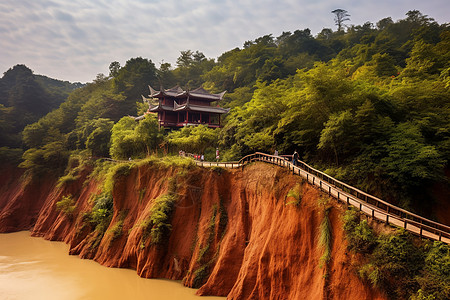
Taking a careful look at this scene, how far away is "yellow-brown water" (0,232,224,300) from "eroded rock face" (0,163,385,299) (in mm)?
953

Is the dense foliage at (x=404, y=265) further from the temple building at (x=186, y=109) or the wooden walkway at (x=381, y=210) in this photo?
the temple building at (x=186, y=109)

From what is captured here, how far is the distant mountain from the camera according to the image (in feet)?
174

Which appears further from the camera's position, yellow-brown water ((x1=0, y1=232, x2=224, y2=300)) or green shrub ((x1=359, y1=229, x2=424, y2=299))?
yellow-brown water ((x1=0, y1=232, x2=224, y2=300))

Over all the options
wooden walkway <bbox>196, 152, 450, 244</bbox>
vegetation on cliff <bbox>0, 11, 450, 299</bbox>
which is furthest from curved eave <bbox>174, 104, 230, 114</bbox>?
wooden walkway <bbox>196, 152, 450, 244</bbox>

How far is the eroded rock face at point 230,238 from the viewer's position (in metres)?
13.0

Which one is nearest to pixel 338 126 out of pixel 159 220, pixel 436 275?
pixel 436 275

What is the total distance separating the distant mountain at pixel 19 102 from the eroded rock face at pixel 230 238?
1300 inches

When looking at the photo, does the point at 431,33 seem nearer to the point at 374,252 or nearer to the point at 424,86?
the point at 424,86

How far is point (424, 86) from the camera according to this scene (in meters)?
17.2

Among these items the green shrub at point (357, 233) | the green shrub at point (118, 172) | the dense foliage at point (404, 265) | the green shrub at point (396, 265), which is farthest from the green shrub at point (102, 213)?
the green shrub at point (396, 265)

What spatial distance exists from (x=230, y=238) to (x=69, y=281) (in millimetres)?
12882

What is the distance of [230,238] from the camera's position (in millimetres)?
18641

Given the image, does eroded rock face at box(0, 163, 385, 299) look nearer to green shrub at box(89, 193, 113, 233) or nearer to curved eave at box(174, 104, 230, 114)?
green shrub at box(89, 193, 113, 233)

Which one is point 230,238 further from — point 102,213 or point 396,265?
point 102,213
